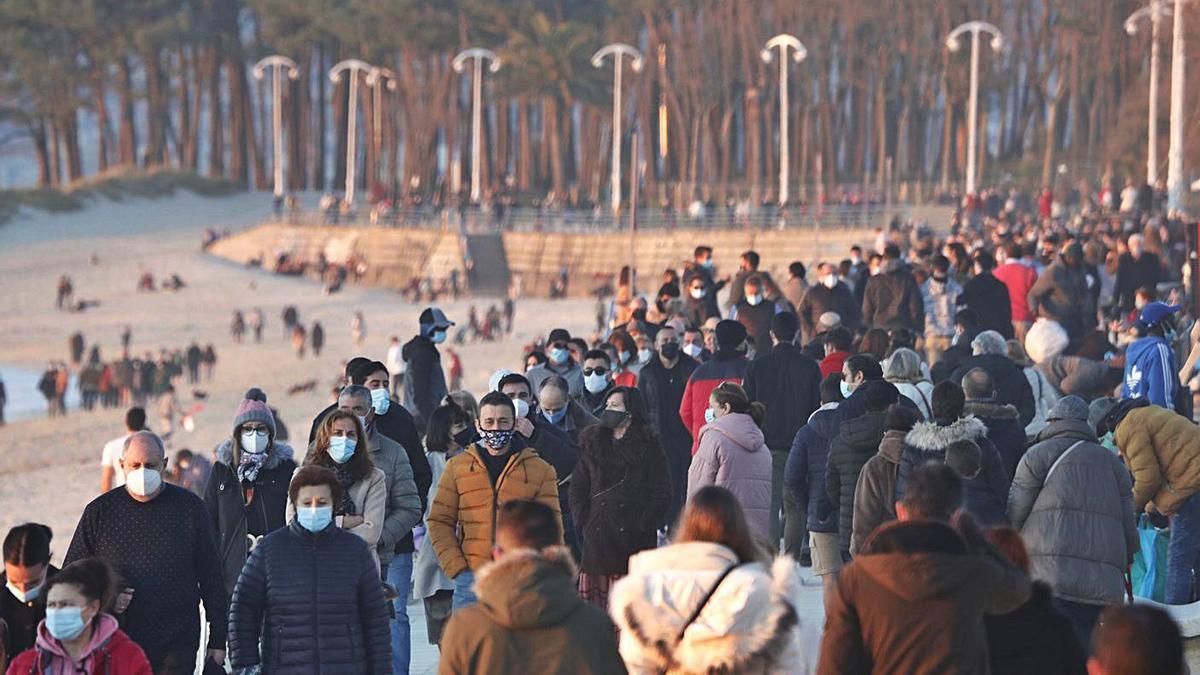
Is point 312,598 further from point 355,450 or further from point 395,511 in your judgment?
Result: point 395,511

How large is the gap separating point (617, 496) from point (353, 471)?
46.0 inches

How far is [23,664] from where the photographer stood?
629cm

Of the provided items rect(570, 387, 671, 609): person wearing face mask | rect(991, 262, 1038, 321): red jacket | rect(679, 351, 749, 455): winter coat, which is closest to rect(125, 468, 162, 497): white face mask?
rect(570, 387, 671, 609): person wearing face mask

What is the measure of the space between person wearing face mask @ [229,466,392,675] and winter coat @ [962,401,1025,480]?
3.00 metres

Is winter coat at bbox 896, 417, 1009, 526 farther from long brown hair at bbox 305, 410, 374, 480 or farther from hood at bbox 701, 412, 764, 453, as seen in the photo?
long brown hair at bbox 305, 410, 374, 480

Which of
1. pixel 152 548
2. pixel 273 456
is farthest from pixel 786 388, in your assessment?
pixel 152 548

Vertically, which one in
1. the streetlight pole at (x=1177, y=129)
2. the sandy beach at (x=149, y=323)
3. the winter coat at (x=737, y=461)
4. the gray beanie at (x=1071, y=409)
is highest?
the streetlight pole at (x=1177, y=129)

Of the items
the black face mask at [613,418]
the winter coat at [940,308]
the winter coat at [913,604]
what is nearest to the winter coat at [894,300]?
the winter coat at [940,308]

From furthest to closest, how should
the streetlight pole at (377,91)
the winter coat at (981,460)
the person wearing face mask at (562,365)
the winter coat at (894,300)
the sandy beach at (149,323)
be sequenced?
1. the streetlight pole at (377,91)
2. the sandy beach at (149,323)
3. the winter coat at (894,300)
4. the person wearing face mask at (562,365)
5. the winter coat at (981,460)

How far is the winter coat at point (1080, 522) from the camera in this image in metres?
7.56

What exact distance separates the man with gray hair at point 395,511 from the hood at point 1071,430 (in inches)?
101

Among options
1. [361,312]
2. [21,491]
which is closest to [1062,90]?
[361,312]

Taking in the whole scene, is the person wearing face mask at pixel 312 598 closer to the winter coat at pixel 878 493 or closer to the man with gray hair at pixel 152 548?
the man with gray hair at pixel 152 548

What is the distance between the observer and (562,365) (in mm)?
13023
